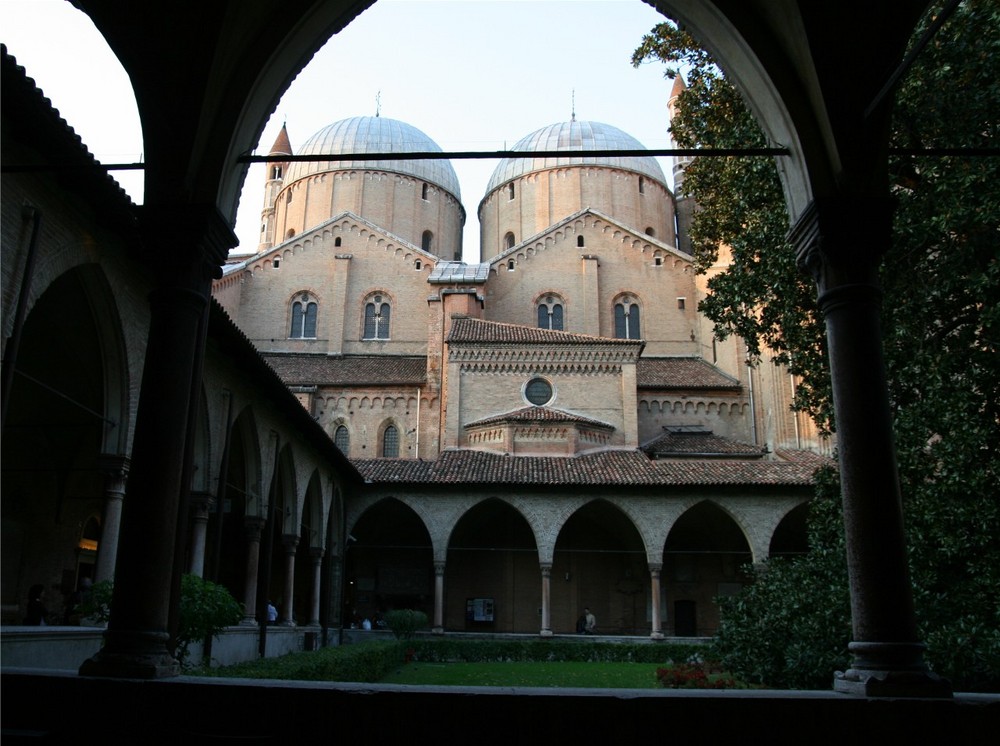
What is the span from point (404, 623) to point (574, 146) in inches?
1027

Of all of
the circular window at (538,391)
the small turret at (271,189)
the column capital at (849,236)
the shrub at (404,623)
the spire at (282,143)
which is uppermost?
the spire at (282,143)

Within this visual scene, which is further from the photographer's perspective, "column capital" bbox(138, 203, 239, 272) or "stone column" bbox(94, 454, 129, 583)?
"stone column" bbox(94, 454, 129, 583)

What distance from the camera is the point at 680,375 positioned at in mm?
31266

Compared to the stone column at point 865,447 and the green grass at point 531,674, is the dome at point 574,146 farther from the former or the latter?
the stone column at point 865,447

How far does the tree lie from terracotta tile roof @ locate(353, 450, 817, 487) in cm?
1043

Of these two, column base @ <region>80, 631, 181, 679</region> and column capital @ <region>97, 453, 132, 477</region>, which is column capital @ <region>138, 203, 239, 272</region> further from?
column capital @ <region>97, 453, 132, 477</region>

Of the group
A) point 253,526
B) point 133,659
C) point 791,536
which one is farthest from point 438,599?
point 133,659

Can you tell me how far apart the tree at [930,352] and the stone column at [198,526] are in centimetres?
856

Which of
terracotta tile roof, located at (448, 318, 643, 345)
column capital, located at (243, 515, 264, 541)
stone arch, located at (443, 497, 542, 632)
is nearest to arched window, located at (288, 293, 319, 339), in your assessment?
terracotta tile roof, located at (448, 318, 643, 345)

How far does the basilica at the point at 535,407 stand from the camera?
990 inches

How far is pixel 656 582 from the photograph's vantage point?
24.9 m

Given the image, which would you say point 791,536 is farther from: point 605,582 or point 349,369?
point 349,369

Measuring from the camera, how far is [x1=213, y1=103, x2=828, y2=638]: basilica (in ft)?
82.5

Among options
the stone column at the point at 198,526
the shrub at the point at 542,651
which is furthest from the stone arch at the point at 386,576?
the stone column at the point at 198,526
